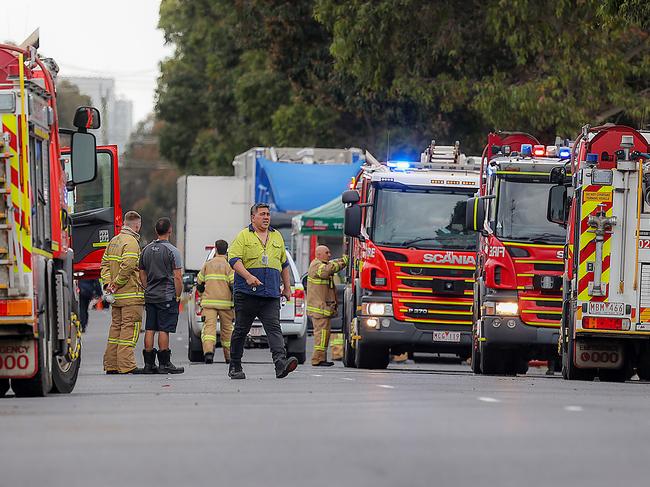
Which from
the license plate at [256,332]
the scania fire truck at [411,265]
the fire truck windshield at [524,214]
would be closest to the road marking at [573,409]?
the fire truck windshield at [524,214]

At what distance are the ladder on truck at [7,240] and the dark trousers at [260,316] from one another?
4108 mm

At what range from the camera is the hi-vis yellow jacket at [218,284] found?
23.1 meters

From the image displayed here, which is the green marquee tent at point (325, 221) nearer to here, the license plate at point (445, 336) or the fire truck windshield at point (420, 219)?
the fire truck windshield at point (420, 219)

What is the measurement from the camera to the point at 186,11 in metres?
59.8

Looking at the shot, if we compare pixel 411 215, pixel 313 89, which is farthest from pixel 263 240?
pixel 313 89

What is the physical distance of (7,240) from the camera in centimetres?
1343

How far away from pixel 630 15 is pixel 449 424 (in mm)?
10466

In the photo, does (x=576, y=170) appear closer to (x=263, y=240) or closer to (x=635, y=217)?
(x=635, y=217)

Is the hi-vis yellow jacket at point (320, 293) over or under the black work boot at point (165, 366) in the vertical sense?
over

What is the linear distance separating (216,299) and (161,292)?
3329 millimetres

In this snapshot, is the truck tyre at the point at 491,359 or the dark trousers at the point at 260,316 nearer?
the dark trousers at the point at 260,316

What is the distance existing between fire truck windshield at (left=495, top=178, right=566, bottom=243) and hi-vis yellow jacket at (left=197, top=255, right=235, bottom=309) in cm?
444

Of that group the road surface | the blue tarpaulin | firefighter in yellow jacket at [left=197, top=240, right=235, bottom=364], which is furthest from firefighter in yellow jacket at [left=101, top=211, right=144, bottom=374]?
the blue tarpaulin

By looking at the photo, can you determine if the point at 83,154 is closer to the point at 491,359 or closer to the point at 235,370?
the point at 235,370
